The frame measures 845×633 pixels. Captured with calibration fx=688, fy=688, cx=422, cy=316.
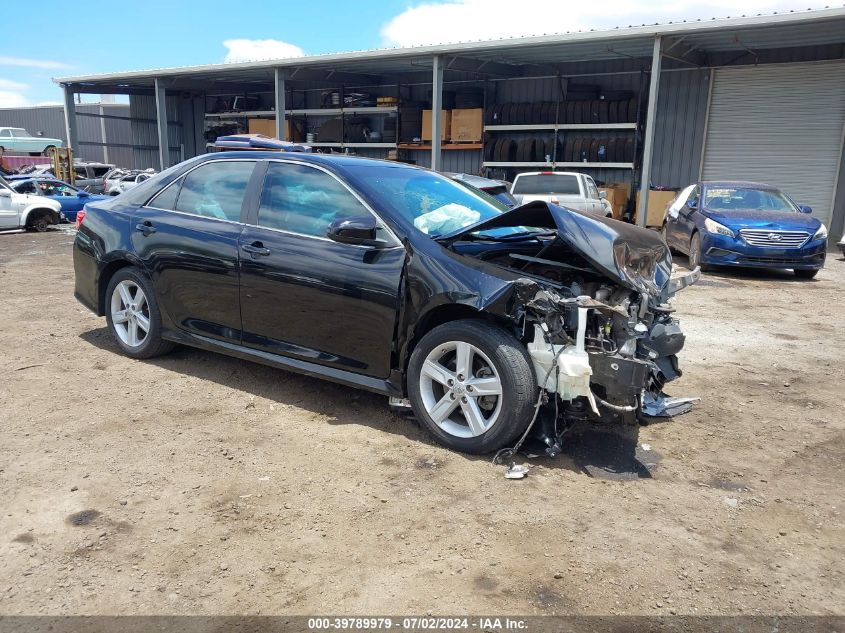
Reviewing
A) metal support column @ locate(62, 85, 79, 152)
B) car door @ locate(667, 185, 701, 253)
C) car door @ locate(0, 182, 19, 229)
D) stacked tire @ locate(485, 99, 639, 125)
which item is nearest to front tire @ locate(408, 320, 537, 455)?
car door @ locate(667, 185, 701, 253)

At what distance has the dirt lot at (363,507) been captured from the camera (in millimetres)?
2615

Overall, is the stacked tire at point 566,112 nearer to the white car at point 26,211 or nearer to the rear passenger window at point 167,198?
the white car at point 26,211

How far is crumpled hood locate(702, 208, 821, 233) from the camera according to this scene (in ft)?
34.2

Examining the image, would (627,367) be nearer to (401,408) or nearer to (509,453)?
(509,453)

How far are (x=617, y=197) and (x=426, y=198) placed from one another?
48.2 ft

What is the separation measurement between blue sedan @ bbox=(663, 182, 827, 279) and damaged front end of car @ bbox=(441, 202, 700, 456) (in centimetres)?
695

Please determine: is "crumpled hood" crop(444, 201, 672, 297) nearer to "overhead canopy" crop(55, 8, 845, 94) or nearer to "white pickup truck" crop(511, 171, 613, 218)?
"white pickup truck" crop(511, 171, 613, 218)

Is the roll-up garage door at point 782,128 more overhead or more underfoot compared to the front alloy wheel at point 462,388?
more overhead

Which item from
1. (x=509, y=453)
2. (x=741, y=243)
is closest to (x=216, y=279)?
(x=509, y=453)

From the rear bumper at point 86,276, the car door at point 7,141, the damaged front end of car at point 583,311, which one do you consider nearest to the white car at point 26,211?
the rear bumper at point 86,276

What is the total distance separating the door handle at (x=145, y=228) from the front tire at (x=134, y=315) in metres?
0.31

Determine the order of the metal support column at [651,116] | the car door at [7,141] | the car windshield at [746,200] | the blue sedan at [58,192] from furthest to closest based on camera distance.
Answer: the car door at [7,141] → the blue sedan at [58,192] → the metal support column at [651,116] → the car windshield at [746,200]

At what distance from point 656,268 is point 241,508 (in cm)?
292

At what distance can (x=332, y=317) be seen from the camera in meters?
4.19
